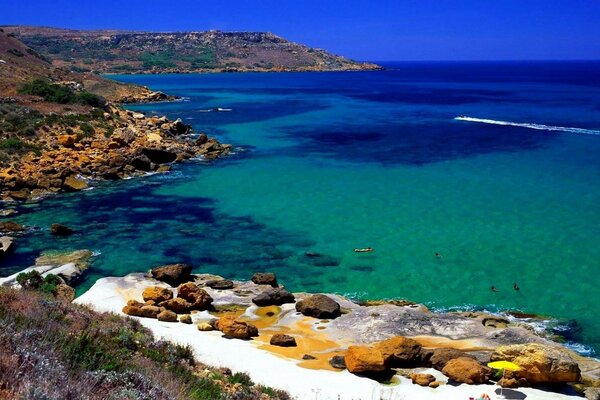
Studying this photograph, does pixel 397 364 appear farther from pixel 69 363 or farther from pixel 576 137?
pixel 576 137

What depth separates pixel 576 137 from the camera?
57.0 meters

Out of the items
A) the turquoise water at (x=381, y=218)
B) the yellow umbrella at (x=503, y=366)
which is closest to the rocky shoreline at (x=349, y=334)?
the yellow umbrella at (x=503, y=366)

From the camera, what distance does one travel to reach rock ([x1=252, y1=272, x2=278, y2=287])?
72.2 ft

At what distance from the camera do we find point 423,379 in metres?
14.8

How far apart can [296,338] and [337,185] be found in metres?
22.7

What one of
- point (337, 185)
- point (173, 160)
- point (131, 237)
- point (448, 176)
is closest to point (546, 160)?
point (448, 176)

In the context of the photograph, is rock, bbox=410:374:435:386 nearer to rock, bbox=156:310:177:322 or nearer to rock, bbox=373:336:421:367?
rock, bbox=373:336:421:367

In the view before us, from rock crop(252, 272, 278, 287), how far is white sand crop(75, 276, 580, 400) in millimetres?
4609

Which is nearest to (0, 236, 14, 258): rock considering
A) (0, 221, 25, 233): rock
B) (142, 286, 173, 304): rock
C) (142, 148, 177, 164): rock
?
(0, 221, 25, 233): rock

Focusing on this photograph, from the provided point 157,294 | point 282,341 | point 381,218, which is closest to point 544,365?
point 282,341

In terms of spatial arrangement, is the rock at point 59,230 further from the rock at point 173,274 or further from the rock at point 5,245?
the rock at point 173,274

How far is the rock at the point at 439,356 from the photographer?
51.1 ft

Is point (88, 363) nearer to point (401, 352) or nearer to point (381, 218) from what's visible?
point (401, 352)

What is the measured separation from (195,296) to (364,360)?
7.22 meters
